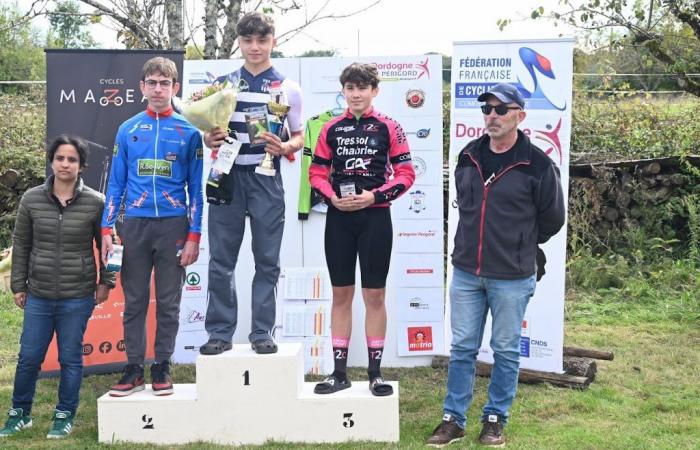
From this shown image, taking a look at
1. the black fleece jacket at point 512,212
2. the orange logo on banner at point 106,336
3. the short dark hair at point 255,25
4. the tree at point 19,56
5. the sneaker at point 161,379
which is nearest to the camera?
the black fleece jacket at point 512,212

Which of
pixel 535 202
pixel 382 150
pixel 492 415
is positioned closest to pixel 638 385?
pixel 492 415

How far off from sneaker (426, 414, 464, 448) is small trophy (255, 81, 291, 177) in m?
1.56

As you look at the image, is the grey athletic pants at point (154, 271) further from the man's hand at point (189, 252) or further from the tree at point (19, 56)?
the tree at point (19, 56)

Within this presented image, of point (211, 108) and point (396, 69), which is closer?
point (211, 108)

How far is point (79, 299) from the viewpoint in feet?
14.5

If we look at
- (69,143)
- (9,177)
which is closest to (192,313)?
(69,143)

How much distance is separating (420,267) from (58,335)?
102 inches

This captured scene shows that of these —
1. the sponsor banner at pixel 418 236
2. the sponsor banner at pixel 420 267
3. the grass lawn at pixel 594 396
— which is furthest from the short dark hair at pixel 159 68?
the sponsor banner at pixel 420 267

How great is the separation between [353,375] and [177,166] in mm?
2175

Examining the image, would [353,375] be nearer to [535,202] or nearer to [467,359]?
[467,359]

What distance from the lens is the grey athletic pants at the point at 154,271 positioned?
4.41m

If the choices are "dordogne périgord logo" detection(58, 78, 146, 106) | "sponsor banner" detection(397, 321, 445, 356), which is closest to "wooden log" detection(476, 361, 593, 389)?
"sponsor banner" detection(397, 321, 445, 356)

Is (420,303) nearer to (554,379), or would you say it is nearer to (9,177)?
(554,379)

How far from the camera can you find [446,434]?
436 cm
